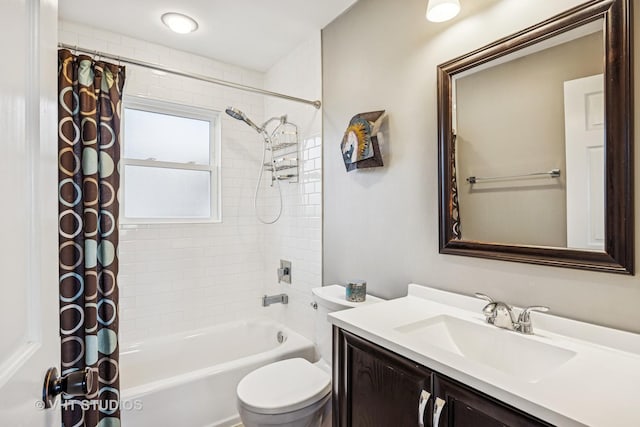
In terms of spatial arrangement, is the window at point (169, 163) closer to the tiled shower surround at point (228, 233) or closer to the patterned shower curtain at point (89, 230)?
the tiled shower surround at point (228, 233)

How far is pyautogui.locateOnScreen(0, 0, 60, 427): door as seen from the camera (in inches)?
20.5

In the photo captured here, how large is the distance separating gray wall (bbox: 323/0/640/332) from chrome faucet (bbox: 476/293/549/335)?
104 millimetres

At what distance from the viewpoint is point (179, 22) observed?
2123mm

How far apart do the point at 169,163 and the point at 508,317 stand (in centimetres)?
242

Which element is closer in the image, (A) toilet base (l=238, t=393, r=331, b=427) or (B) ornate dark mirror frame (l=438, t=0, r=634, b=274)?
(B) ornate dark mirror frame (l=438, t=0, r=634, b=274)

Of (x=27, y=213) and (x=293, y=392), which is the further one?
(x=293, y=392)

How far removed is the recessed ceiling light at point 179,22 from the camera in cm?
207

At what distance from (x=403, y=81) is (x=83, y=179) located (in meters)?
1.64

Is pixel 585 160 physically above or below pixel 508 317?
above

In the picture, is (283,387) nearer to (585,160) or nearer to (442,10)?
(585,160)

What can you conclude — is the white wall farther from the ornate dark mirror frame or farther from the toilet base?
the ornate dark mirror frame

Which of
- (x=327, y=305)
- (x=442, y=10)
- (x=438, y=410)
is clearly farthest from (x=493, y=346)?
(x=442, y=10)

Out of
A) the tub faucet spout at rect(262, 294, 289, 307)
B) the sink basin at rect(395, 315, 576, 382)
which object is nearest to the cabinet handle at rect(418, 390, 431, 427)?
the sink basin at rect(395, 315, 576, 382)

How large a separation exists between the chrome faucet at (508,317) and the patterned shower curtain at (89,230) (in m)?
1.71
